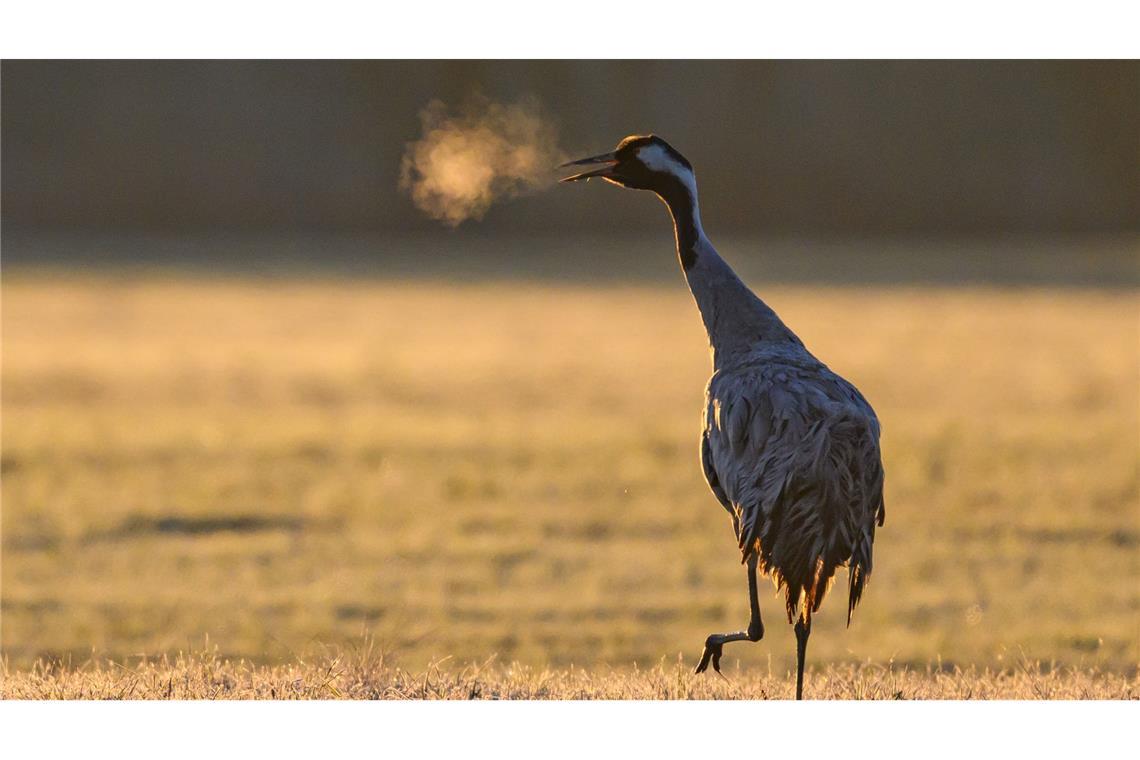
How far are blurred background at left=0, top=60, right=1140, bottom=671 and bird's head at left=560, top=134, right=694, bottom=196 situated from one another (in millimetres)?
2491

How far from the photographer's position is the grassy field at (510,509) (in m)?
11.0

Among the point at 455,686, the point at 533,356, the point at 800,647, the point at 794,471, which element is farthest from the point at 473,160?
the point at 533,356

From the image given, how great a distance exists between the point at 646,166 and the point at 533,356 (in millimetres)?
20794

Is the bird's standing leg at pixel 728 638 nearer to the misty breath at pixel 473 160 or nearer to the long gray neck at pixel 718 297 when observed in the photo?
the long gray neck at pixel 718 297

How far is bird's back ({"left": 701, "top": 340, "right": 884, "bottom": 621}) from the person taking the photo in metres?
7.39

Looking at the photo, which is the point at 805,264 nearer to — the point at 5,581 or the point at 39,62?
the point at 39,62

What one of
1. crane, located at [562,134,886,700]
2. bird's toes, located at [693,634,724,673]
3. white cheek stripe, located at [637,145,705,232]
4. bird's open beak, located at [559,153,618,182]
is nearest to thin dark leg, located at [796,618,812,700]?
crane, located at [562,134,886,700]

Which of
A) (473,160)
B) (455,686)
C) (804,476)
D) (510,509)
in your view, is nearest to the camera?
(804,476)

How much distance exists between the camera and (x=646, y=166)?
8.02m

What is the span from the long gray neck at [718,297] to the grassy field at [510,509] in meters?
1.73

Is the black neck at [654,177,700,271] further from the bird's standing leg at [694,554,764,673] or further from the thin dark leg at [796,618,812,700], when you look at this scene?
the thin dark leg at [796,618,812,700]

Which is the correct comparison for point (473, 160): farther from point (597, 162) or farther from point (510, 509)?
point (510, 509)

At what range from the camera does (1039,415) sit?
22562 millimetres

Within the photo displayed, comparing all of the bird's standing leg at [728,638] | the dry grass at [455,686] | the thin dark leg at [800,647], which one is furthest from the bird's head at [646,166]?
the dry grass at [455,686]
